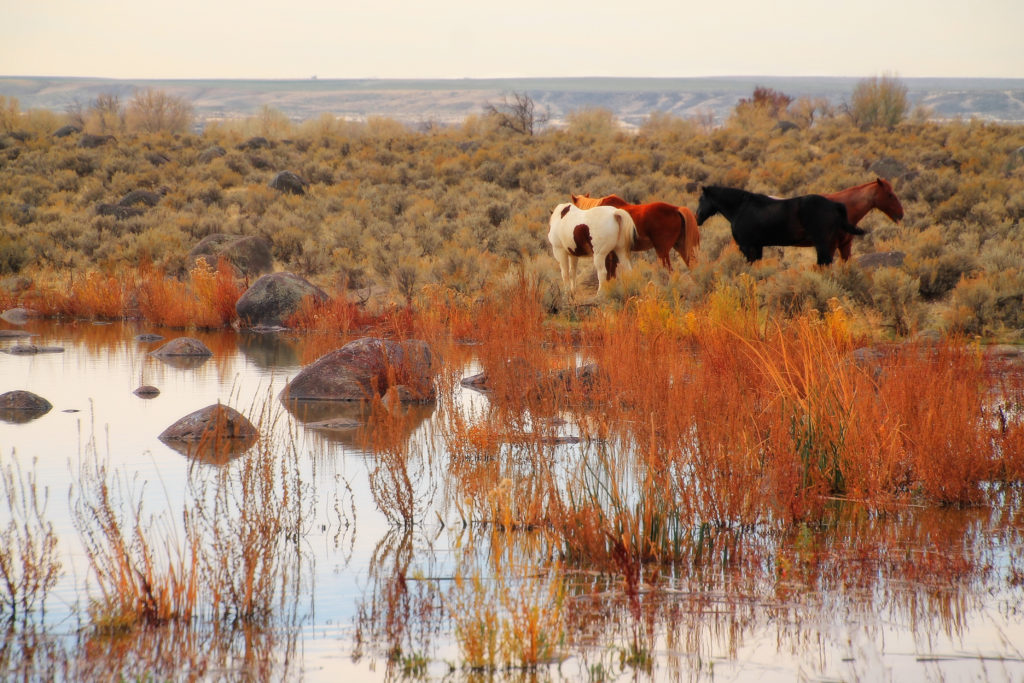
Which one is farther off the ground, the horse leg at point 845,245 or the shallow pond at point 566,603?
the horse leg at point 845,245

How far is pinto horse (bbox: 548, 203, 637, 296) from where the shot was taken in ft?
46.8

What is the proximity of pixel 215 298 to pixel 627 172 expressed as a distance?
2019cm

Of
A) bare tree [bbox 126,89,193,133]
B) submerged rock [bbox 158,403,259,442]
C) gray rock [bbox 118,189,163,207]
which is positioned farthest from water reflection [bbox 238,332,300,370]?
bare tree [bbox 126,89,193,133]

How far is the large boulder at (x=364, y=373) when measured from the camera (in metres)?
10.3

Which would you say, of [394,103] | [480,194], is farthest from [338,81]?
[480,194]

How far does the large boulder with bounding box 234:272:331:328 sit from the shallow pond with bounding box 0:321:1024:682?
943 cm

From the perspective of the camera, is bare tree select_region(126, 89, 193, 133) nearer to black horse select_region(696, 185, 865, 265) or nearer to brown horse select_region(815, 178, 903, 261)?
black horse select_region(696, 185, 865, 265)

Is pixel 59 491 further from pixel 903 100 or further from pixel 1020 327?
pixel 903 100

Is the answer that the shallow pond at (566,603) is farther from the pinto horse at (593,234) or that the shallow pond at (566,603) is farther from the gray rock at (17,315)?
the gray rock at (17,315)

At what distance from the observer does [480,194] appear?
31031 millimetres

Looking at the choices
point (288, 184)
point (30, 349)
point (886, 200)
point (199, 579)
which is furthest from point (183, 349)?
point (288, 184)

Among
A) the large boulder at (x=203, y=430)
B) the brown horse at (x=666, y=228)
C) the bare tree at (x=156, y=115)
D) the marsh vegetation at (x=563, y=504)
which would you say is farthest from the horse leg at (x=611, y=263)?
the bare tree at (x=156, y=115)

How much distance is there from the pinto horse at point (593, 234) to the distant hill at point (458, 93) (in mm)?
113871

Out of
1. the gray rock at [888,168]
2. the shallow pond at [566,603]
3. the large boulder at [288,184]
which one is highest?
the gray rock at [888,168]
